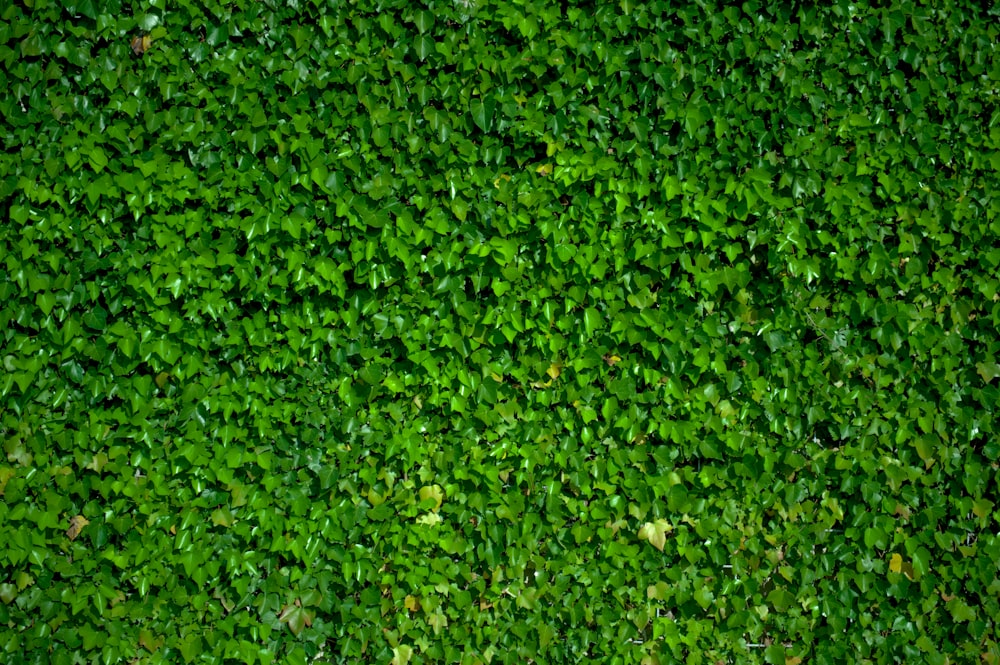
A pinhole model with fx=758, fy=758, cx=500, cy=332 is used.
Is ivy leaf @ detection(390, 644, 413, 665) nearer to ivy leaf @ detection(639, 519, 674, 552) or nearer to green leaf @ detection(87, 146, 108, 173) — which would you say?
ivy leaf @ detection(639, 519, 674, 552)

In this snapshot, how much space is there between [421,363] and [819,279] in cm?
149

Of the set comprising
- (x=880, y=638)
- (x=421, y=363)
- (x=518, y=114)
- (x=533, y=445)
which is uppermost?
(x=518, y=114)

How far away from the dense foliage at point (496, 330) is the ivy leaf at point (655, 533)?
2cm

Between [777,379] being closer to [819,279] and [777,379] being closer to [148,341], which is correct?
[819,279]

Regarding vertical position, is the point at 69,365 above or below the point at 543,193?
below

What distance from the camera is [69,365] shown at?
261 cm

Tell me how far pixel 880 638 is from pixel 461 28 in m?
2.70

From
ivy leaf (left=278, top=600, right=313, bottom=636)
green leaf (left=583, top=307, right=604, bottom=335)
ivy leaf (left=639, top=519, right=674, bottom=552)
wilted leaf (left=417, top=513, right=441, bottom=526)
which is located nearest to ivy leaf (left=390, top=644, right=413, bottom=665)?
ivy leaf (left=278, top=600, right=313, bottom=636)

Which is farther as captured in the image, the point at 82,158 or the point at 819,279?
the point at 819,279

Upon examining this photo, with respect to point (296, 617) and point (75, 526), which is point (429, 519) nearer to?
point (296, 617)

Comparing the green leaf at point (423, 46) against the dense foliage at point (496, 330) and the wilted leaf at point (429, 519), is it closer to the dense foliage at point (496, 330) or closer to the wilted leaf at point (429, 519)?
the dense foliage at point (496, 330)

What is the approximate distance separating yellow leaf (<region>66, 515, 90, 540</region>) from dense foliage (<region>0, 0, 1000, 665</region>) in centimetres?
1

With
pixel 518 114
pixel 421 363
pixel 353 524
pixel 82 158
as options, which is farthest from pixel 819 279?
pixel 82 158

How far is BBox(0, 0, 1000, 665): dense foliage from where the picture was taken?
2.60 metres
